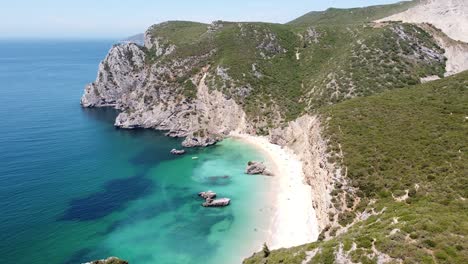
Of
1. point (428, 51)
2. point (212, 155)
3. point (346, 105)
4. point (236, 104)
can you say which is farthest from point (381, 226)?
point (428, 51)

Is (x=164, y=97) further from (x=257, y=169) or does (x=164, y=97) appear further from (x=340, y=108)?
(x=340, y=108)

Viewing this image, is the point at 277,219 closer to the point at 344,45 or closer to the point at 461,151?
the point at 461,151

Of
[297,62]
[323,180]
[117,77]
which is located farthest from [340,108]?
[117,77]

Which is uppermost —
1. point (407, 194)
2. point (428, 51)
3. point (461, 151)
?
point (428, 51)

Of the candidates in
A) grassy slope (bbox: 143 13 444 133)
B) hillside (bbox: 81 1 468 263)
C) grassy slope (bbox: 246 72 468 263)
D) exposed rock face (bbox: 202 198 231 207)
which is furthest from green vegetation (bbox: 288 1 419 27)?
exposed rock face (bbox: 202 198 231 207)

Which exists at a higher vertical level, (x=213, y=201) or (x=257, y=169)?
(x=257, y=169)

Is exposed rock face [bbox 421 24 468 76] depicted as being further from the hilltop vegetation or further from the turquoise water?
the turquoise water
